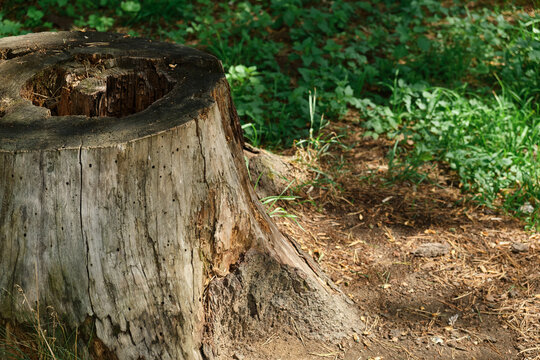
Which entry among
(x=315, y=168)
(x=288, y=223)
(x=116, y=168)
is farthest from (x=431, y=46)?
(x=116, y=168)

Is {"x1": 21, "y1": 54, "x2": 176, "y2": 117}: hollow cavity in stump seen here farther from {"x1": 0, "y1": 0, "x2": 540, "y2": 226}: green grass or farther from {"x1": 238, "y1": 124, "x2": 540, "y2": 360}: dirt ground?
{"x1": 0, "y1": 0, "x2": 540, "y2": 226}: green grass

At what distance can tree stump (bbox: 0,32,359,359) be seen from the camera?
2.09 metres

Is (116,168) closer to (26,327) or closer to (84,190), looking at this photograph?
(84,190)

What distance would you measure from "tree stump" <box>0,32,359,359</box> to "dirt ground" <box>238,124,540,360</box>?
1.00 feet

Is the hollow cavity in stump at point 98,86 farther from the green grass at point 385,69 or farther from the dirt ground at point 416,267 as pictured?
the green grass at point 385,69

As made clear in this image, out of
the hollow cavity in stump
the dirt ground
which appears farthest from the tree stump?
the dirt ground

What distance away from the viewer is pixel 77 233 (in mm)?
2107

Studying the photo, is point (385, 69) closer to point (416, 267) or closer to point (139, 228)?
point (416, 267)

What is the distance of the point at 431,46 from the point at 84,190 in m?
4.16

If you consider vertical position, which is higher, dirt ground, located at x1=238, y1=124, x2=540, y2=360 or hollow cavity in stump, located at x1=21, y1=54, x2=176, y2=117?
hollow cavity in stump, located at x1=21, y1=54, x2=176, y2=117

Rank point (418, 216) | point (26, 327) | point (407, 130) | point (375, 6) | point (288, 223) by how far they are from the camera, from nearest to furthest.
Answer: point (26, 327) < point (288, 223) < point (418, 216) < point (407, 130) < point (375, 6)

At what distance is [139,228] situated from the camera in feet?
7.08

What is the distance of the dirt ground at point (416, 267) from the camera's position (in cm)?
270

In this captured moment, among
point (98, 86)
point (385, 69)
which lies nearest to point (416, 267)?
point (98, 86)
